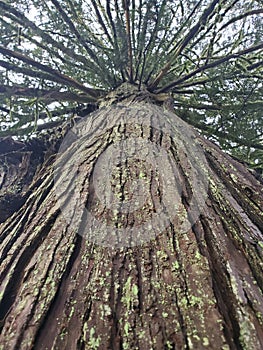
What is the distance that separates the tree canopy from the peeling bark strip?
138 centimetres

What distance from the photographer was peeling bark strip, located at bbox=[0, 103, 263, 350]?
2.40 ft

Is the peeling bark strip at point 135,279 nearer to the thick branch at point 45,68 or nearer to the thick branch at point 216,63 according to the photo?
the thick branch at point 45,68

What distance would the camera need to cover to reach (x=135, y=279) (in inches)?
34.3

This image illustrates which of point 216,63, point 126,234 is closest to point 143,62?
point 216,63

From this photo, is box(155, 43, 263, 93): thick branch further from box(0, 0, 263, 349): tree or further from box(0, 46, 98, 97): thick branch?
Answer: box(0, 46, 98, 97): thick branch

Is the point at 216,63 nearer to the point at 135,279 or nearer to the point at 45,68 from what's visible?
the point at 45,68

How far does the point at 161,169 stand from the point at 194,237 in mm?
441

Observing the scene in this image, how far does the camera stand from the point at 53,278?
90cm

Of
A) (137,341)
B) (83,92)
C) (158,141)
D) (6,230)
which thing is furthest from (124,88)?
(137,341)

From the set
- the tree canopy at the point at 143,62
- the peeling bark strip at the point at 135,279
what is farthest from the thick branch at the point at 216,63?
the peeling bark strip at the point at 135,279

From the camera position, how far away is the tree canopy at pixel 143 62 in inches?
96.7

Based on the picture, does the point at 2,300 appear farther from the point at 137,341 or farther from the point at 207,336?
the point at 207,336

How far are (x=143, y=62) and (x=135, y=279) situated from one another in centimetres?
236

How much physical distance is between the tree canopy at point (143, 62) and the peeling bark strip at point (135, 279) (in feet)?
4.54
